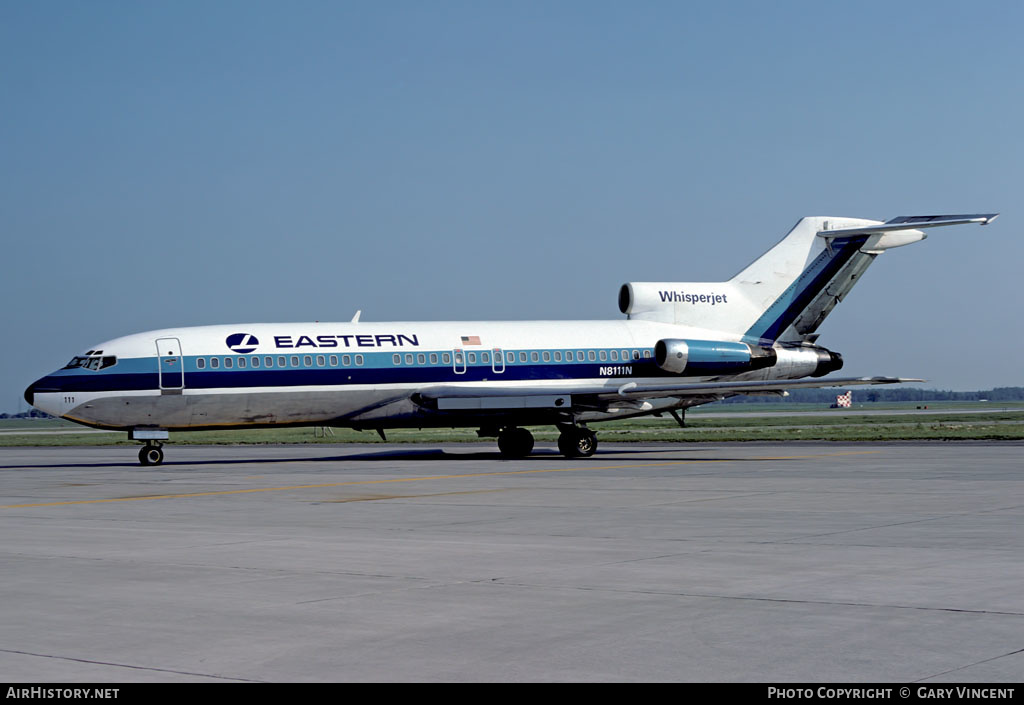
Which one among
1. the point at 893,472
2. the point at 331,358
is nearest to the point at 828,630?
the point at 893,472

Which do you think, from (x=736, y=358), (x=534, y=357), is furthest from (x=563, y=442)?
(x=736, y=358)

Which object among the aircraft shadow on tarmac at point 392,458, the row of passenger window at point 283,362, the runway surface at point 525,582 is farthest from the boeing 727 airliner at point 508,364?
the runway surface at point 525,582

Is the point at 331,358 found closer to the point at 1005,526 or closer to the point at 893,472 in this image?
the point at 893,472

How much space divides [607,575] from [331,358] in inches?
884

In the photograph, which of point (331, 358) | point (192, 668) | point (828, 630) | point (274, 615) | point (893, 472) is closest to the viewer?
point (192, 668)

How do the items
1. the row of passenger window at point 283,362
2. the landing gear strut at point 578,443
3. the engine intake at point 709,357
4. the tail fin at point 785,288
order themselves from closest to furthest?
1. the row of passenger window at point 283,362
2. the landing gear strut at point 578,443
3. the engine intake at point 709,357
4. the tail fin at point 785,288

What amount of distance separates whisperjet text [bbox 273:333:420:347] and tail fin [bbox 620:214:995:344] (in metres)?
7.86

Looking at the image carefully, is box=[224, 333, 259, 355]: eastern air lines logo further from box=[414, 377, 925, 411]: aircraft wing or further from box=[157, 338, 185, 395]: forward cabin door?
box=[414, 377, 925, 411]: aircraft wing

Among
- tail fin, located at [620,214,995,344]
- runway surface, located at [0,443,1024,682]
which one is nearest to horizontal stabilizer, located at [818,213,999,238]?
tail fin, located at [620,214,995,344]

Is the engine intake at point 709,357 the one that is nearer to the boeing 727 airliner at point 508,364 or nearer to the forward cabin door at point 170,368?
the boeing 727 airliner at point 508,364

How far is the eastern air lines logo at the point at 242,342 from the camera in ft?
103

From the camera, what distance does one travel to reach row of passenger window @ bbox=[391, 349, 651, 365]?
33.3 metres

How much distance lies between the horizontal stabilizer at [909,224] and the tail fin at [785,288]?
0.04 metres

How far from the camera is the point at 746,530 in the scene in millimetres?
14062
